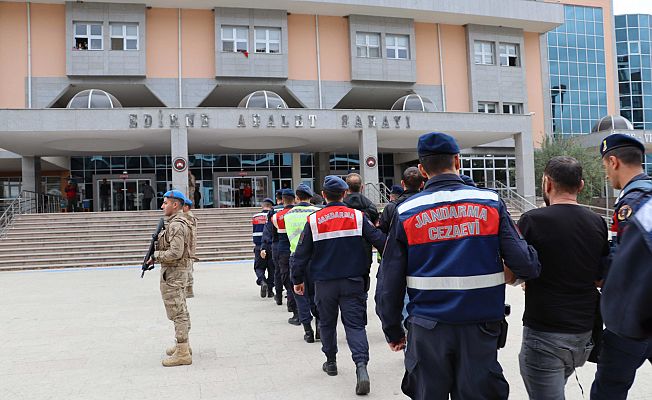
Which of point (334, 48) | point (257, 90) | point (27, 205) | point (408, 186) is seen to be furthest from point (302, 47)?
point (408, 186)

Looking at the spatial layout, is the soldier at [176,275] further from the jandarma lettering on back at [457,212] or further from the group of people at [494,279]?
the jandarma lettering on back at [457,212]

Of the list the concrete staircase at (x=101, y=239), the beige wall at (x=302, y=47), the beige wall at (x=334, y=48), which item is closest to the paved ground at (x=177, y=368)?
the concrete staircase at (x=101, y=239)

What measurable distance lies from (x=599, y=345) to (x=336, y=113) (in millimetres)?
21630

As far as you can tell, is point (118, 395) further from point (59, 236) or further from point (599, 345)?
point (59, 236)

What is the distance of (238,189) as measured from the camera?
109ft

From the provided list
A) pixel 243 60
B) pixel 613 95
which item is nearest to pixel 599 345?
pixel 243 60

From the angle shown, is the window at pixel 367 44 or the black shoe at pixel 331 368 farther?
the window at pixel 367 44

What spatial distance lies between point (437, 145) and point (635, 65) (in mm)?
54214

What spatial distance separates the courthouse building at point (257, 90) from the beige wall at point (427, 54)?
9cm

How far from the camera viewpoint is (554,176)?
10.4 ft

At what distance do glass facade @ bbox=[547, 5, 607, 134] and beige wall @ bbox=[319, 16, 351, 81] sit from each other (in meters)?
20.1

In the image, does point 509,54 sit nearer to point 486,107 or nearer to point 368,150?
point 486,107

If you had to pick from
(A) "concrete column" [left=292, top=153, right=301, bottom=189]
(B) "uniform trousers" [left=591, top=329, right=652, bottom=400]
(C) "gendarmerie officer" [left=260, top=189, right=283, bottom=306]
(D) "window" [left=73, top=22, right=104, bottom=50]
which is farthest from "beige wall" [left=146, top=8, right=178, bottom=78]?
(B) "uniform trousers" [left=591, top=329, right=652, bottom=400]

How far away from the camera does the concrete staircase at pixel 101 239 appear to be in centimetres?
1777
